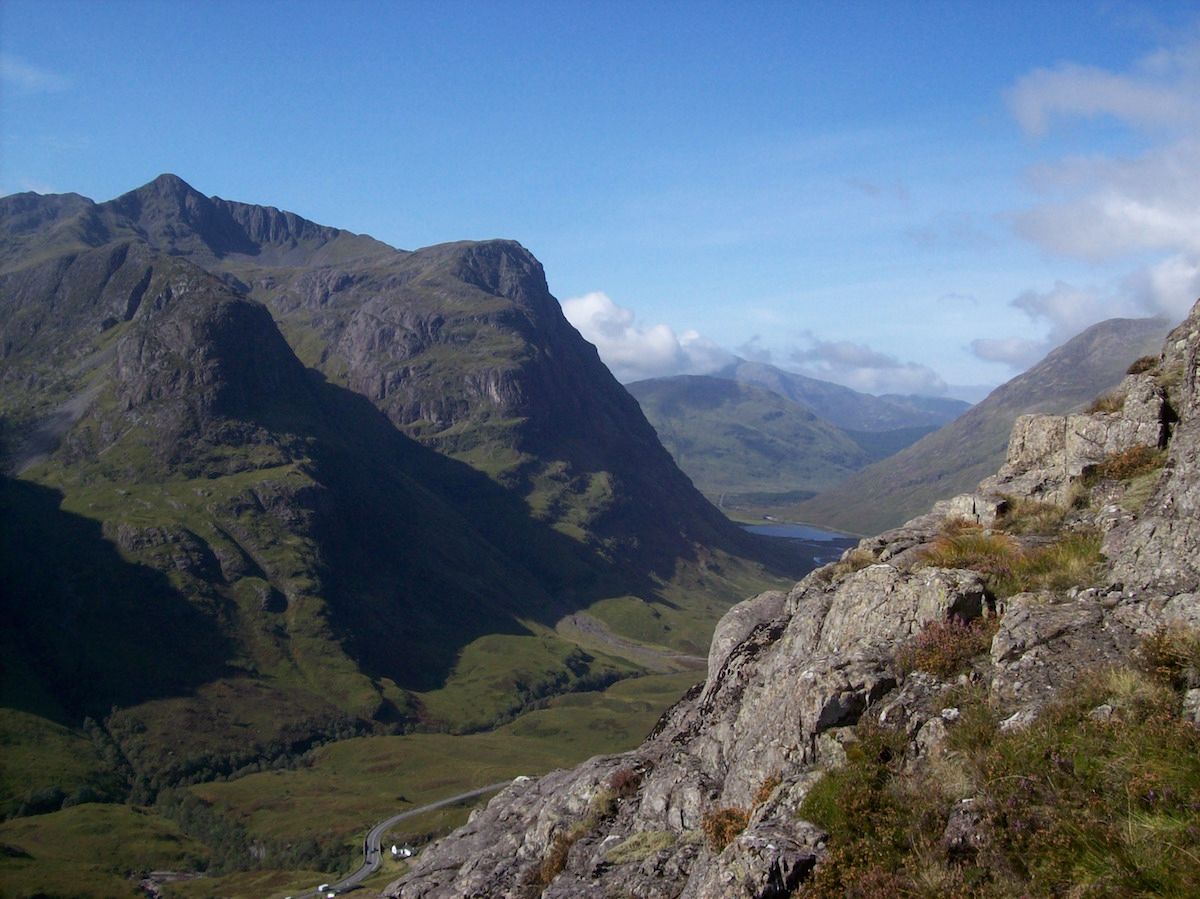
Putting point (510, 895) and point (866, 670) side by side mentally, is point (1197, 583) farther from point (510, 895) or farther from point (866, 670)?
point (510, 895)

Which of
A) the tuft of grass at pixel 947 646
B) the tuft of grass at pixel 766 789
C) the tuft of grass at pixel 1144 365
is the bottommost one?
the tuft of grass at pixel 766 789

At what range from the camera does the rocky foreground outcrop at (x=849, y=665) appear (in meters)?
16.7

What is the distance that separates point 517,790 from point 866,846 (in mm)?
25201

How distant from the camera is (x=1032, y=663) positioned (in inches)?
665

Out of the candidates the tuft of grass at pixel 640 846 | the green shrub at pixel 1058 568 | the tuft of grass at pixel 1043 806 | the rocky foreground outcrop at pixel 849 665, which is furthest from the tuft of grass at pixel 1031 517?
the tuft of grass at pixel 640 846

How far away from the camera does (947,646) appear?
18.5m

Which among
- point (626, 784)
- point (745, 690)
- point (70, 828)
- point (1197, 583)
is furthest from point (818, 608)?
point (70, 828)

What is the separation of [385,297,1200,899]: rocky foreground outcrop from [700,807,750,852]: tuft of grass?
5 cm

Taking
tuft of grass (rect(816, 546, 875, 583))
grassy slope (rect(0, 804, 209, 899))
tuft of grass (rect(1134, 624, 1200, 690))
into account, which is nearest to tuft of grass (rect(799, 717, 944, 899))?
tuft of grass (rect(1134, 624, 1200, 690))

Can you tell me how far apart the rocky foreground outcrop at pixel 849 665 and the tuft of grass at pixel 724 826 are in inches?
2.1

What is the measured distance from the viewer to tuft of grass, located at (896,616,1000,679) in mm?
18266

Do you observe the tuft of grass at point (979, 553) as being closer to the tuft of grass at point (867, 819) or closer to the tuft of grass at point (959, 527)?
the tuft of grass at point (959, 527)

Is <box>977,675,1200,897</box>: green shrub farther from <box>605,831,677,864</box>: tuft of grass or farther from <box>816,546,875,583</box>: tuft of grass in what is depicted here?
<box>816,546,875,583</box>: tuft of grass

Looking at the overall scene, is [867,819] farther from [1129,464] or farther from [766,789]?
[1129,464]
